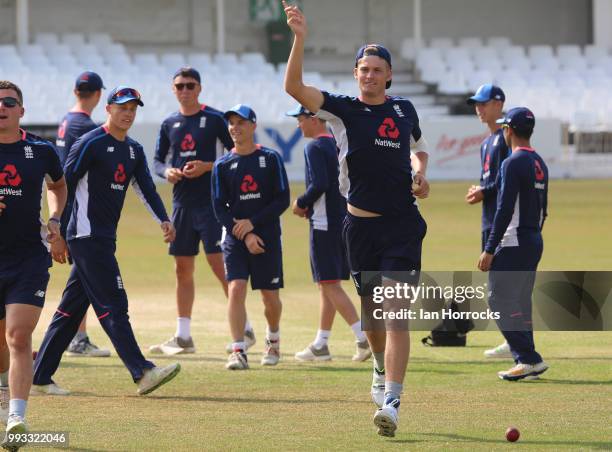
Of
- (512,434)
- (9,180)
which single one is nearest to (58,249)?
(9,180)

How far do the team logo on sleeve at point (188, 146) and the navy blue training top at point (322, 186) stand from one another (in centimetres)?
141

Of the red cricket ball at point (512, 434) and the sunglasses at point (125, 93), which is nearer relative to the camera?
the red cricket ball at point (512, 434)

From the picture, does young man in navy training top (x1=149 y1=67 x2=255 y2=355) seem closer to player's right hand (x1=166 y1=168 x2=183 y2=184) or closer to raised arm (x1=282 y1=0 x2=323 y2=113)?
player's right hand (x1=166 y1=168 x2=183 y2=184)

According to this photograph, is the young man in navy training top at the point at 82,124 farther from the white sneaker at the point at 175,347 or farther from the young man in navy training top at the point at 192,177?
the young man in navy training top at the point at 192,177

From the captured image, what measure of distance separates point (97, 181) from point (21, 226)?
1.94m

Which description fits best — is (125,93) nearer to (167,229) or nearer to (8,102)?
(167,229)

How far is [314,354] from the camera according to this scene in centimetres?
1132

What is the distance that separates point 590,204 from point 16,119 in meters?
22.4

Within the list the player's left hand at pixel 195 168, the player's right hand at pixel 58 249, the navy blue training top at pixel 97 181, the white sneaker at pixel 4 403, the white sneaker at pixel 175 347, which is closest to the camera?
the player's right hand at pixel 58 249

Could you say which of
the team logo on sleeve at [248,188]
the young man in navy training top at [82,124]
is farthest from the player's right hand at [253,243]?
the young man in navy training top at [82,124]

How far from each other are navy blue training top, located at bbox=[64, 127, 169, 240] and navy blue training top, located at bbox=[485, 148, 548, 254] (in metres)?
2.83

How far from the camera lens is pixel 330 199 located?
1150 centimetres

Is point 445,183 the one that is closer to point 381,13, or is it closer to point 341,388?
point 381,13

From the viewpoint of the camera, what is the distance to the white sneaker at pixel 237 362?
10.6 meters
